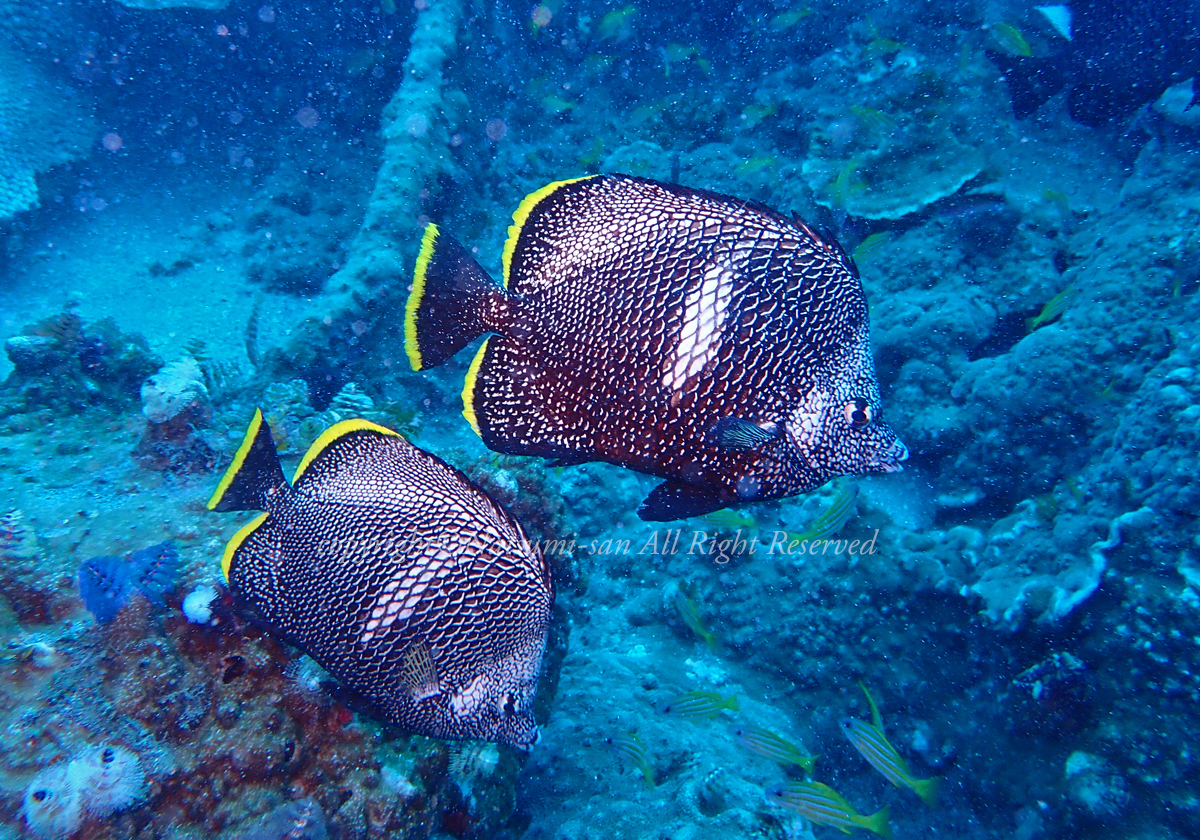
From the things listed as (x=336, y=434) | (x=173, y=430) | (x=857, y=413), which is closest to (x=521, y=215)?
(x=336, y=434)

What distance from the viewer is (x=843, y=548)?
5766 millimetres

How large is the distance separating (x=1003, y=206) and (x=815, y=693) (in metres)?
6.90

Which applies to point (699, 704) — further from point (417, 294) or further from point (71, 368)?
point (71, 368)

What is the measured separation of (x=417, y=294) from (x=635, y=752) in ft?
13.1

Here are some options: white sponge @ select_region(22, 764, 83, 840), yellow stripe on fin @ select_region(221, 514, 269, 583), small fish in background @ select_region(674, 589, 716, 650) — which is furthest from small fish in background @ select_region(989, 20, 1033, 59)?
white sponge @ select_region(22, 764, 83, 840)

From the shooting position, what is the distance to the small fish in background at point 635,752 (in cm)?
419

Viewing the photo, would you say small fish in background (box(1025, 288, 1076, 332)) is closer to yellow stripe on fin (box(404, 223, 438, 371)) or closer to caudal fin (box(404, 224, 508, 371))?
caudal fin (box(404, 224, 508, 371))

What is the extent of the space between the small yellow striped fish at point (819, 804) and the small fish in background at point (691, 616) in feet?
5.56

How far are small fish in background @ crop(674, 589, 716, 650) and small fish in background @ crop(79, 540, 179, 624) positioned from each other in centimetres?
446

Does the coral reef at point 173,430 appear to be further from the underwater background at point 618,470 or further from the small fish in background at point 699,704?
the small fish in background at point 699,704

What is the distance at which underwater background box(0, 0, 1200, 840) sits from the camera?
8.72ft

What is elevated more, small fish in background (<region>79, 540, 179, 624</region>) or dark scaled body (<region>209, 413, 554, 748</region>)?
dark scaled body (<region>209, 413, 554, 748</region>)

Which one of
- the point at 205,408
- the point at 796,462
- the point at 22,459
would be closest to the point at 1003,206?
the point at 796,462

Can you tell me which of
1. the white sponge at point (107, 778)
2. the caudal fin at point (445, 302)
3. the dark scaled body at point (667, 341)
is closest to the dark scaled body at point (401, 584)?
the dark scaled body at point (667, 341)
